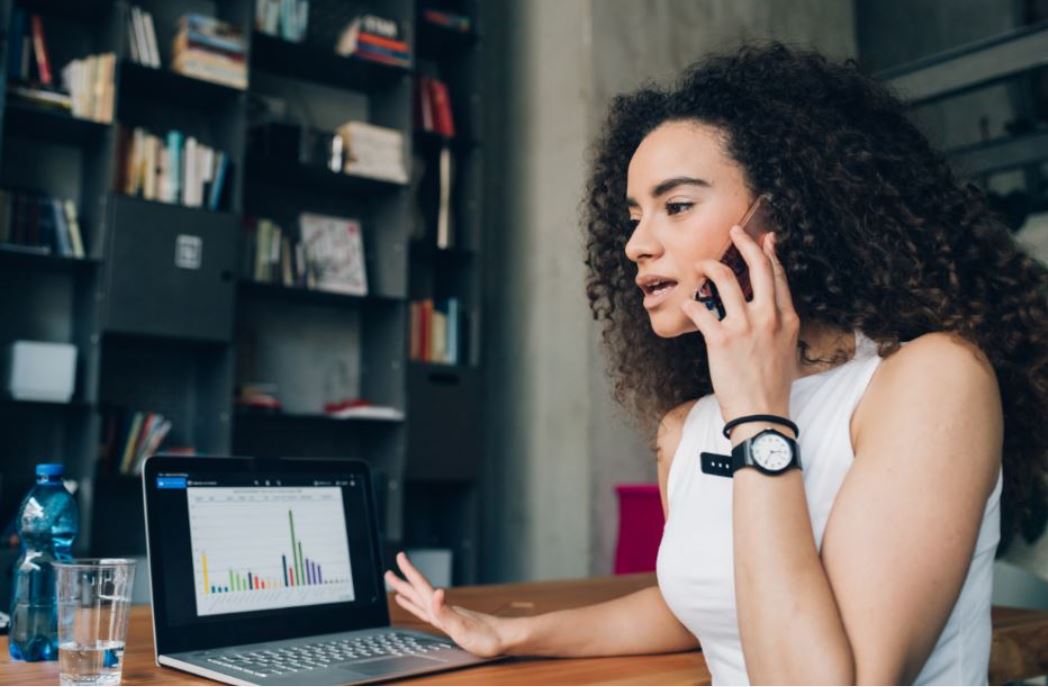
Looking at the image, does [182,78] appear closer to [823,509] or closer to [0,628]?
[0,628]

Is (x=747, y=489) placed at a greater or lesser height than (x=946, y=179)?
lesser

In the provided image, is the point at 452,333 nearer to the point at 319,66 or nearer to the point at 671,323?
the point at 319,66

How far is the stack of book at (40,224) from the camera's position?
327 cm

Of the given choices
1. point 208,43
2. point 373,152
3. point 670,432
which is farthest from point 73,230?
point 670,432

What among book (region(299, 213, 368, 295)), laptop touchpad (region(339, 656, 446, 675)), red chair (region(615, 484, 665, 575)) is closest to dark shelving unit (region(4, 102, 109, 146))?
book (region(299, 213, 368, 295))

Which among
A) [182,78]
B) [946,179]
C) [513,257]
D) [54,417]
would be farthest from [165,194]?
[946,179]

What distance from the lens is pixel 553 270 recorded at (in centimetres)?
427

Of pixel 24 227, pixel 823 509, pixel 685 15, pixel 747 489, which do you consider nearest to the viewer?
pixel 747 489

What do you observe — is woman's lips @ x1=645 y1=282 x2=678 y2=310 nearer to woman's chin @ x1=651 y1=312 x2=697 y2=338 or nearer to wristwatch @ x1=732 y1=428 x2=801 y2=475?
woman's chin @ x1=651 y1=312 x2=697 y2=338

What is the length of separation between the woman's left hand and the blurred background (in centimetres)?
197

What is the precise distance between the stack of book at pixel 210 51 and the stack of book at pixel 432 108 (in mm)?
842

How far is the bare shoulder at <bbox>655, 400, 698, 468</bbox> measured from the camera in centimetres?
148

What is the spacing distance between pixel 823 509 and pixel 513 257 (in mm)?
3484

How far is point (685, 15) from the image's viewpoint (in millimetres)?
4473
